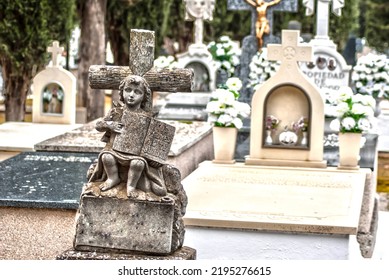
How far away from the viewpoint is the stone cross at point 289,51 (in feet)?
36.5

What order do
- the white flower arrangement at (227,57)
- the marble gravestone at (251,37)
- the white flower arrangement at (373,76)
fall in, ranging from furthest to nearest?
1. the white flower arrangement at (227,57)
2. the marble gravestone at (251,37)
3. the white flower arrangement at (373,76)

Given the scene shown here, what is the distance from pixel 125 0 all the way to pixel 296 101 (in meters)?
10.7

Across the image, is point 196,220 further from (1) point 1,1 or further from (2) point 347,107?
(1) point 1,1

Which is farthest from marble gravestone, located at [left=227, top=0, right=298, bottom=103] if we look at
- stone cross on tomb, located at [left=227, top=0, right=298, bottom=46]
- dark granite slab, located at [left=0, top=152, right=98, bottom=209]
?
dark granite slab, located at [left=0, top=152, right=98, bottom=209]

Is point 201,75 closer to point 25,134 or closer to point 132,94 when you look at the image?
point 25,134

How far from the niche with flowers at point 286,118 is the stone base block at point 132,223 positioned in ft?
18.6

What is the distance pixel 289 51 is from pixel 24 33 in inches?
295

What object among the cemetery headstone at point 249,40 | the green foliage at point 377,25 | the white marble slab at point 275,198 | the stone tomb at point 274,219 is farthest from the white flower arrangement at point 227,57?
the green foliage at point 377,25

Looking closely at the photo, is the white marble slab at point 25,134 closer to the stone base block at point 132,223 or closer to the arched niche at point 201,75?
the arched niche at point 201,75

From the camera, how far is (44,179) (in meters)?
8.80

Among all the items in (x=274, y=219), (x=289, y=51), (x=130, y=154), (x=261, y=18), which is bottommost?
(x=274, y=219)

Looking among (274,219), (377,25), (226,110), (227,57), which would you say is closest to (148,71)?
(274,219)

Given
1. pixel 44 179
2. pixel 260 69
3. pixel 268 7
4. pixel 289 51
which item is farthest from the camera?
pixel 268 7

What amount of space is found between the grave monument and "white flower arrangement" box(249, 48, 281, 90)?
161 cm
